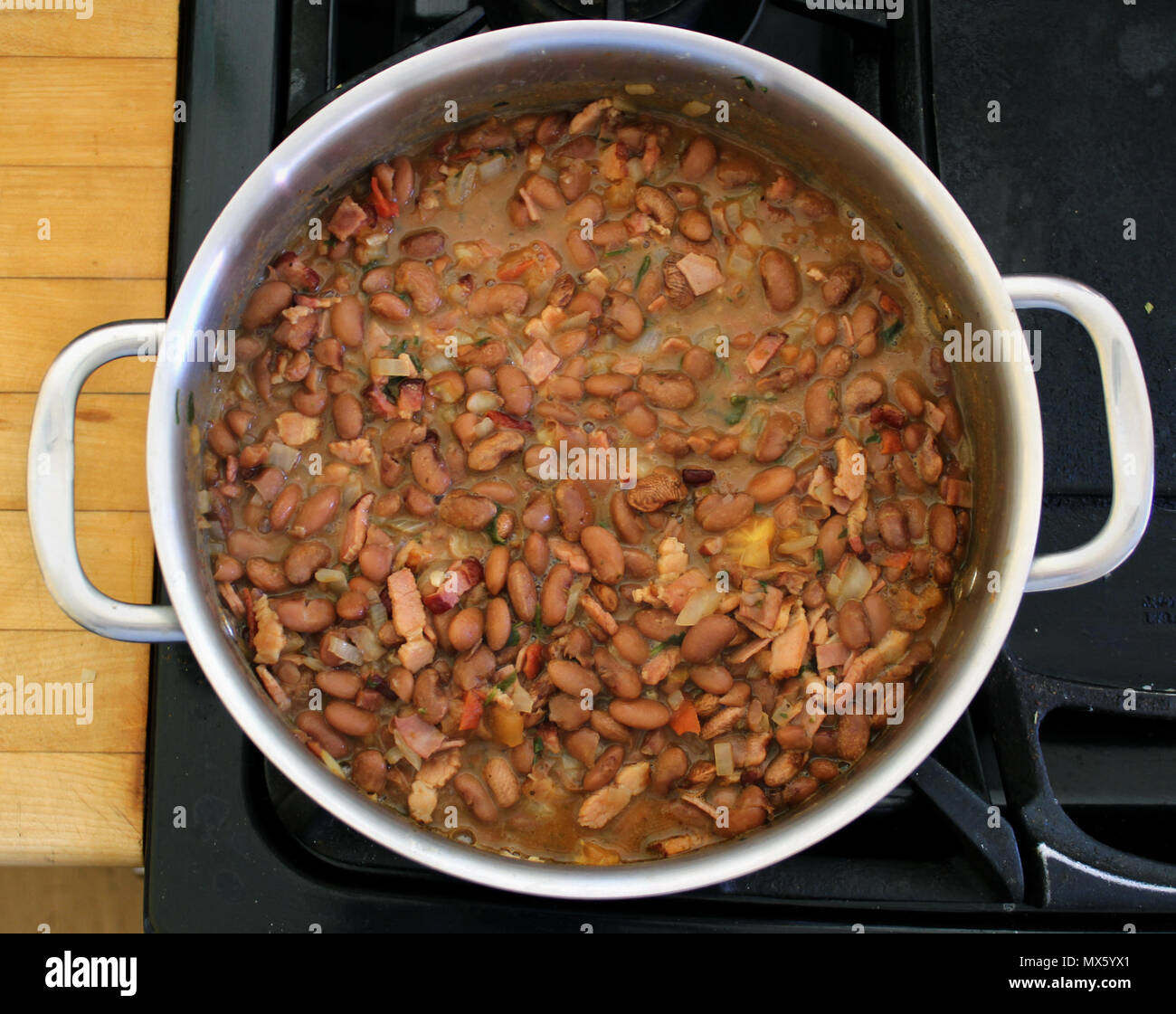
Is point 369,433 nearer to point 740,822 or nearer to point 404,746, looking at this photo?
point 404,746

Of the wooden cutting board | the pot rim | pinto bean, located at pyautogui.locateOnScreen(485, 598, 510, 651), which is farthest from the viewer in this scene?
the wooden cutting board

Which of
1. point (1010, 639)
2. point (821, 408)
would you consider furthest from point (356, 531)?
point (1010, 639)

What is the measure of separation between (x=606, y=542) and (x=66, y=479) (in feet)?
1.51

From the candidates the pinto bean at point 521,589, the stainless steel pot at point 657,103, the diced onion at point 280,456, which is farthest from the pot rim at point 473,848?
the pinto bean at point 521,589

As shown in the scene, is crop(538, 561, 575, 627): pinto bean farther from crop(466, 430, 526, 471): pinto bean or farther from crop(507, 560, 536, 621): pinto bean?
crop(466, 430, 526, 471): pinto bean

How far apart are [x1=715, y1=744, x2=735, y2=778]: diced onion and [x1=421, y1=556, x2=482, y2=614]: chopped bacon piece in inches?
11.0

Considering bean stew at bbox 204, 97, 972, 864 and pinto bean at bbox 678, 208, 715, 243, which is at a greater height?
pinto bean at bbox 678, 208, 715, 243

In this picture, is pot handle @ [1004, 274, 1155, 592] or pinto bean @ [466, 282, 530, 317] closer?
pot handle @ [1004, 274, 1155, 592]

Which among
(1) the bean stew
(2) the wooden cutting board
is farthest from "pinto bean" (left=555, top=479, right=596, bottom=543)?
(2) the wooden cutting board

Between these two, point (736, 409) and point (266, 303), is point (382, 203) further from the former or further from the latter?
point (736, 409)

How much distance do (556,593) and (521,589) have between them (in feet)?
0.11

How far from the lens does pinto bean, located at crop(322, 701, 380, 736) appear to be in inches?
36.1

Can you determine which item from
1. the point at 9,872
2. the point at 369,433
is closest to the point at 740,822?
the point at 369,433

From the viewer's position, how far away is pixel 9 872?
4.33 ft
